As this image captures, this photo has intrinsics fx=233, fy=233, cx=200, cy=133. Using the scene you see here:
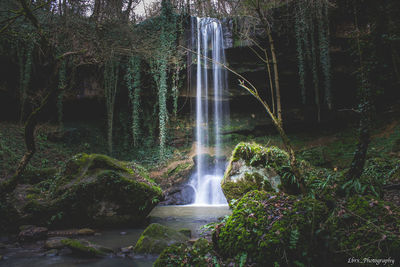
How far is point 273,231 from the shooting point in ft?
7.18

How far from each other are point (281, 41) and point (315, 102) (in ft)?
15.1

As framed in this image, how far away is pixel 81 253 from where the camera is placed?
13.3 feet

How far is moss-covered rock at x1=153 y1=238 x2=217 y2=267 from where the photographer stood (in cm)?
235

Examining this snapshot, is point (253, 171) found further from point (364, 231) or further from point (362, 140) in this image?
point (364, 231)

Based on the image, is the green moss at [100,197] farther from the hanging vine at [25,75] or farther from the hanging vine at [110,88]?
the hanging vine at [25,75]

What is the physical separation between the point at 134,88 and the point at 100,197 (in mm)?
10026

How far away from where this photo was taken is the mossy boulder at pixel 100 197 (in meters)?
5.75

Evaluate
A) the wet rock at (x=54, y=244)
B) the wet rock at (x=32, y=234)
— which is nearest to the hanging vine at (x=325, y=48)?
the wet rock at (x=54, y=244)

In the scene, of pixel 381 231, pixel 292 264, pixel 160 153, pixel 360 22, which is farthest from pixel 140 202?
pixel 160 153

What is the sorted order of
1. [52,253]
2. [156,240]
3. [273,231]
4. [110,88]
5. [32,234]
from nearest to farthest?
[273,231]
[52,253]
[156,240]
[32,234]
[110,88]

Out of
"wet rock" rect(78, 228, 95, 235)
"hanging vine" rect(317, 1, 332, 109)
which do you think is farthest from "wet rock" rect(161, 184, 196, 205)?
"hanging vine" rect(317, 1, 332, 109)

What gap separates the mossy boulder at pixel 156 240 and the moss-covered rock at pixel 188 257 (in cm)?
176

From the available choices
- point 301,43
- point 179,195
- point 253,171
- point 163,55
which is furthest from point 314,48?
point 179,195

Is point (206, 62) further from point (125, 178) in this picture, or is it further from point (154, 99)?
point (125, 178)
